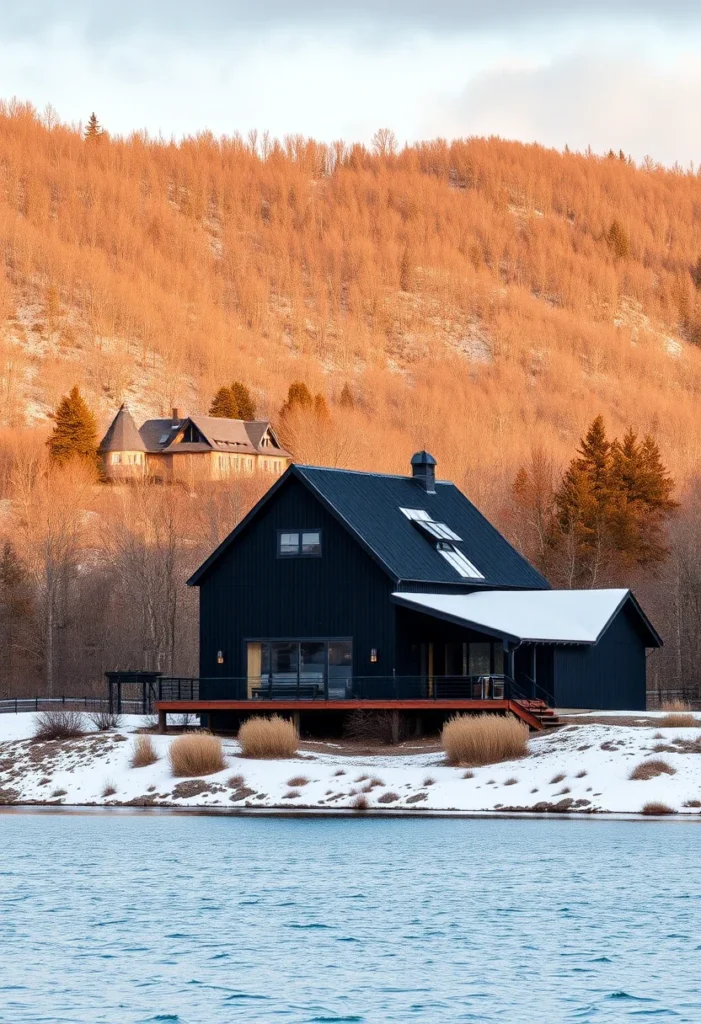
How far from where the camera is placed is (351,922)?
26047 mm

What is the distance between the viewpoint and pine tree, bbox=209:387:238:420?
162500 mm

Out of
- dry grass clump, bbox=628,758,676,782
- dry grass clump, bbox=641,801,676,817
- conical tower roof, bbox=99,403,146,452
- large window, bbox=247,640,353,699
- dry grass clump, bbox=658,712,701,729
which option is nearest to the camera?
dry grass clump, bbox=641,801,676,817

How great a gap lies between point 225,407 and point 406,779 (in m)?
122

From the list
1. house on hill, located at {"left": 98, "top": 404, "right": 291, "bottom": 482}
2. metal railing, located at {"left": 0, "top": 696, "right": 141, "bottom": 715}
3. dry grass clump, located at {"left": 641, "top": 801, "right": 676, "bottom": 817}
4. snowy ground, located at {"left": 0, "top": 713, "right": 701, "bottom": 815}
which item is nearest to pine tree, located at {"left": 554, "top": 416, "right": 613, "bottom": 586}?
metal railing, located at {"left": 0, "top": 696, "right": 141, "bottom": 715}

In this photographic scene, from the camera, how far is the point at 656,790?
39.1 m

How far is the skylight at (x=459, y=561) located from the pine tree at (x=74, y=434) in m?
82.3

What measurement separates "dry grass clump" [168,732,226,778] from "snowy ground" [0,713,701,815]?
29 cm

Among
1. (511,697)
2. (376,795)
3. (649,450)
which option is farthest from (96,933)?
(649,450)

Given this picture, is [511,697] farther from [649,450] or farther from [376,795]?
[649,450]

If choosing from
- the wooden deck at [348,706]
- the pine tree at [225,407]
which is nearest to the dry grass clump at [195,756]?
the wooden deck at [348,706]

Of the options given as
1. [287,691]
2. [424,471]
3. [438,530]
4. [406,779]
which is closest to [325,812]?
[406,779]

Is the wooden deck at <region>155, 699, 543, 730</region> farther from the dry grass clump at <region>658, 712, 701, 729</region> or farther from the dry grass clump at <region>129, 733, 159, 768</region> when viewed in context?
the dry grass clump at <region>129, 733, 159, 768</region>

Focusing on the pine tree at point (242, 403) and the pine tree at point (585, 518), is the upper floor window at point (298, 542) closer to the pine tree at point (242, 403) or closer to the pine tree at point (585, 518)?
the pine tree at point (585, 518)

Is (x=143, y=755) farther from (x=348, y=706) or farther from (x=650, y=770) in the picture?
(x=650, y=770)
